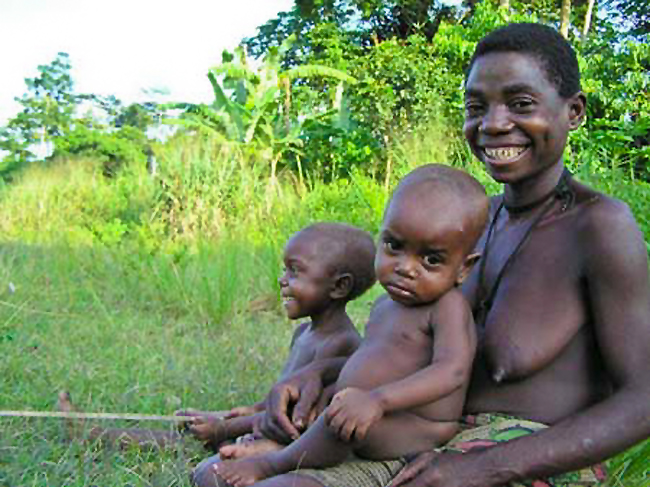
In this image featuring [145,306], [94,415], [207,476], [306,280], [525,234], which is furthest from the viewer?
[145,306]

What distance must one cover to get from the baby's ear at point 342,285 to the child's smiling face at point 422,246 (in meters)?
0.67

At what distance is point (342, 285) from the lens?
2.49m

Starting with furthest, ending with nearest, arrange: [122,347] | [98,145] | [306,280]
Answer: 1. [98,145]
2. [122,347]
3. [306,280]

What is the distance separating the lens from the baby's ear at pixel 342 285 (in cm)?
248

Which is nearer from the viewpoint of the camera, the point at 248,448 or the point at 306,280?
the point at 248,448

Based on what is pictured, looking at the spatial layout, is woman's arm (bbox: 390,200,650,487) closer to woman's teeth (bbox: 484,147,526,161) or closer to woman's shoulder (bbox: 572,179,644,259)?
woman's shoulder (bbox: 572,179,644,259)

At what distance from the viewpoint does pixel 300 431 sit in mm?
2156

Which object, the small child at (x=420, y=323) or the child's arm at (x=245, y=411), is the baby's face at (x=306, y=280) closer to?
the child's arm at (x=245, y=411)

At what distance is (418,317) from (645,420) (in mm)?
509

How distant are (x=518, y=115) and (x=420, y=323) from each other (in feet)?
1.67

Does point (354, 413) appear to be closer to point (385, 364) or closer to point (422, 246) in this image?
point (385, 364)

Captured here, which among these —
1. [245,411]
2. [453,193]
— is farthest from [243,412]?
[453,193]

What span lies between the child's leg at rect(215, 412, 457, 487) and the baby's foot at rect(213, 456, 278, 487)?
0.07m

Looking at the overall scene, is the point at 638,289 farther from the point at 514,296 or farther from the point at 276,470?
the point at 276,470
